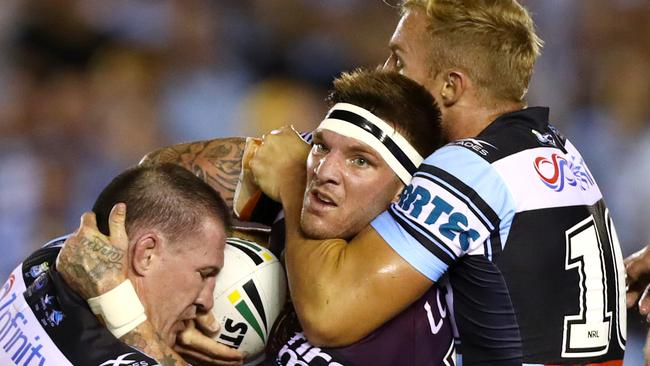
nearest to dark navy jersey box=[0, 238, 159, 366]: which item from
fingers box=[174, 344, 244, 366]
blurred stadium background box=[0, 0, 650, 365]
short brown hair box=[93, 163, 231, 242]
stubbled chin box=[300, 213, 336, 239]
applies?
short brown hair box=[93, 163, 231, 242]

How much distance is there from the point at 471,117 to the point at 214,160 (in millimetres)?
1108

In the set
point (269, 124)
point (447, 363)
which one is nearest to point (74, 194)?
point (269, 124)

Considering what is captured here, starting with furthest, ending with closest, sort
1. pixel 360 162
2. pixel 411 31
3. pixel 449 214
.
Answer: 1. pixel 411 31
2. pixel 360 162
3. pixel 449 214

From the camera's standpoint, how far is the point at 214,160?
424 centimetres

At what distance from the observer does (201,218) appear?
3453mm

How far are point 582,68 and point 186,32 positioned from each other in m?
2.82

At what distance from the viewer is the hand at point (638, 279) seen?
4.34 meters

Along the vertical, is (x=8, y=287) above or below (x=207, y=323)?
below

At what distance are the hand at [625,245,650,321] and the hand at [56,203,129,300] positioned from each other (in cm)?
218

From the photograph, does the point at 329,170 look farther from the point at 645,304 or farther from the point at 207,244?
the point at 645,304

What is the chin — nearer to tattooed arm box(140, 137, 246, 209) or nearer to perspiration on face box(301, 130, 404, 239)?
perspiration on face box(301, 130, 404, 239)

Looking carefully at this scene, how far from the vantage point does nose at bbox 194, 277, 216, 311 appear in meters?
3.48

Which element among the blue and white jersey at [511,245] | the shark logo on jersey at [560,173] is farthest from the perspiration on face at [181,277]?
the shark logo on jersey at [560,173]

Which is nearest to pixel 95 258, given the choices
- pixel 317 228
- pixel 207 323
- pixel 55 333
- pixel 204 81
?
pixel 55 333
